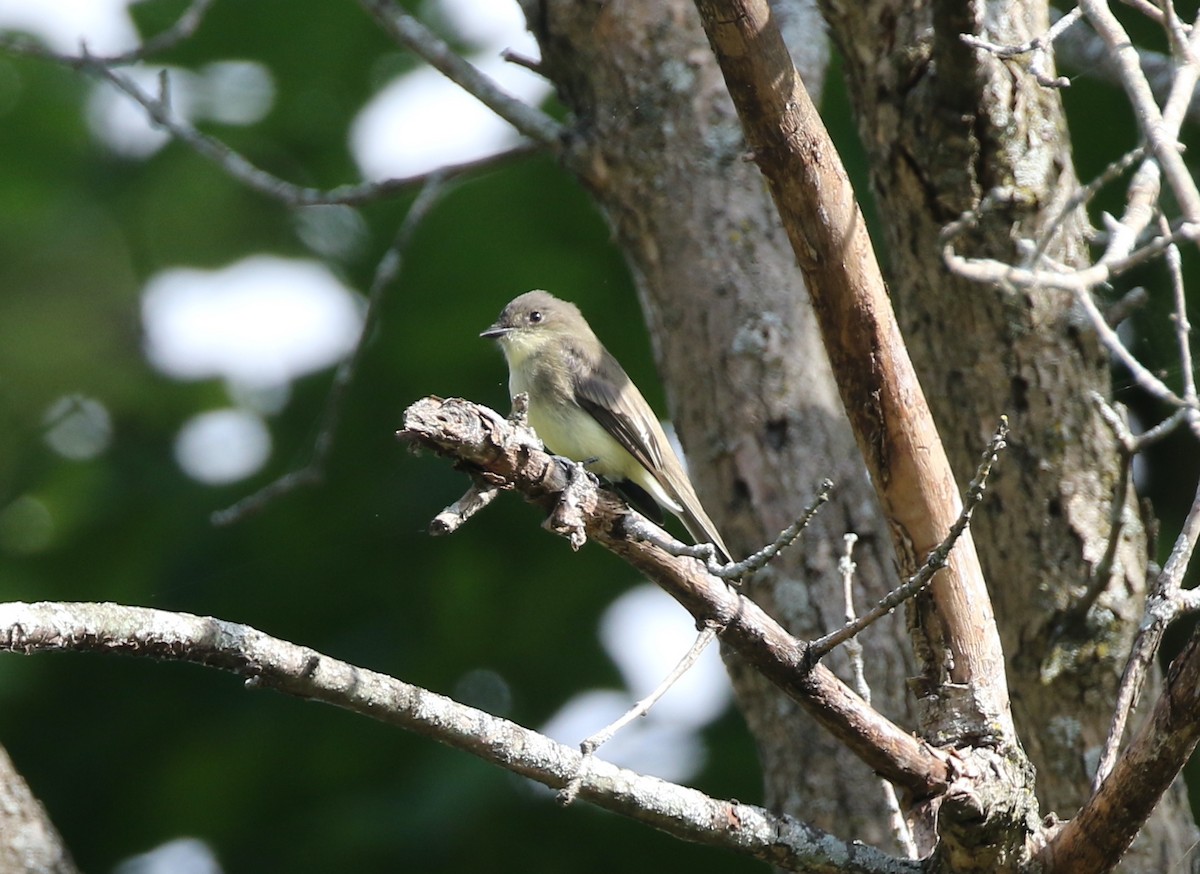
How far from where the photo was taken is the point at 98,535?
6.53m

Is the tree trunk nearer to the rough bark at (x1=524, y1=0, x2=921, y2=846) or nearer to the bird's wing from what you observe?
the rough bark at (x1=524, y1=0, x2=921, y2=846)

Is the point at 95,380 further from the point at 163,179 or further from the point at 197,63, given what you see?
the point at 197,63

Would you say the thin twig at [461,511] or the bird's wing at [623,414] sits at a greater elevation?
the thin twig at [461,511]

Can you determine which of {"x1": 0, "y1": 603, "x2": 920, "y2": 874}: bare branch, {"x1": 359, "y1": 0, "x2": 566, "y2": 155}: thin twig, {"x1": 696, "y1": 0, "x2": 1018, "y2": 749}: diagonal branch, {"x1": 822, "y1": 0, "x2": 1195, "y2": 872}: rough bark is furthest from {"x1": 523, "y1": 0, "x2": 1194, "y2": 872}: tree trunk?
{"x1": 0, "y1": 603, "x2": 920, "y2": 874}: bare branch

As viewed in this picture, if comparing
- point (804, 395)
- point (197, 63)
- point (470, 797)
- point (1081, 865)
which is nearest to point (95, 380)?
point (197, 63)

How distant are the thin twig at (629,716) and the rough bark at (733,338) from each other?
1752mm

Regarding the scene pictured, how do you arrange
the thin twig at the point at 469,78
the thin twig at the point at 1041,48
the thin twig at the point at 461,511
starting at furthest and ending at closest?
the thin twig at the point at 469,78 → the thin twig at the point at 1041,48 → the thin twig at the point at 461,511

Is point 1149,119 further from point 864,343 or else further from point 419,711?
point 419,711

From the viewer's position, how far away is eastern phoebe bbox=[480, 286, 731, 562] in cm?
512

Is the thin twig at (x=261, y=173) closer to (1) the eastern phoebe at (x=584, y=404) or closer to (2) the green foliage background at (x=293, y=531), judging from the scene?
(1) the eastern phoebe at (x=584, y=404)

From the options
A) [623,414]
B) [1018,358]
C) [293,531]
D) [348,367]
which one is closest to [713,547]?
[1018,358]

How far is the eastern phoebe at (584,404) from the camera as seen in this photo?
5.12 m

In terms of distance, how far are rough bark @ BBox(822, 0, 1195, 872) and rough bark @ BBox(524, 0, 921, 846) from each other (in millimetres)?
492

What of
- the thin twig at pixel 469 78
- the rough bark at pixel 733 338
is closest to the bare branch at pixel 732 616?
the rough bark at pixel 733 338
